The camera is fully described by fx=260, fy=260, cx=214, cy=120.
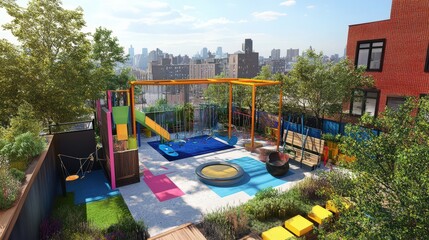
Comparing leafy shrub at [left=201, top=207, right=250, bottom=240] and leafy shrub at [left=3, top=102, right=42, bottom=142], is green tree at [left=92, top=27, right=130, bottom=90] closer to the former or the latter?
leafy shrub at [left=3, top=102, right=42, bottom=142]

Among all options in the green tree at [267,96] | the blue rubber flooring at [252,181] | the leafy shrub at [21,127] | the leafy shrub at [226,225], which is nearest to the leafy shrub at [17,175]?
the leafy shrub at [21,127]

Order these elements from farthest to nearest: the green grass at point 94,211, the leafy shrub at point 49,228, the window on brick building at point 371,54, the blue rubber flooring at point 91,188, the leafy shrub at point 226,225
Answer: the window on brick building at point 371,54, the blue rubber flooring at point 91,188, the green grass at point 94,211, the leafy shrub at point 226,225, the leafy shrub at point 49,228

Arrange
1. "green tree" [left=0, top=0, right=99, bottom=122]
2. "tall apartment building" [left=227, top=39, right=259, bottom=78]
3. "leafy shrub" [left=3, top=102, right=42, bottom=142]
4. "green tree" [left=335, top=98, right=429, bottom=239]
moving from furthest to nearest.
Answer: "tall apartment building" [left=227, top=39, right=259, bottom=78] < "green tree" [left=0, top=0, right=99, bottom=122] < "leafy shrub" [left=3, top=102, right=42, bottom=142] < "green tree" [left=335, top=98, right=429, bottom=239]

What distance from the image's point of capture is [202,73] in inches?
6427

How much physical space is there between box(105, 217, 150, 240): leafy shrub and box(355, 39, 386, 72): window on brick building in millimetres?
17012

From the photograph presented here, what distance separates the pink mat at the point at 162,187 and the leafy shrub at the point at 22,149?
181 inches

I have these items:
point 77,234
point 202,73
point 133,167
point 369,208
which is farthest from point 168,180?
point 202,73

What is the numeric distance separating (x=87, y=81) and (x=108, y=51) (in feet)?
31.6

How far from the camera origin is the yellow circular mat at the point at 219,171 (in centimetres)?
1193

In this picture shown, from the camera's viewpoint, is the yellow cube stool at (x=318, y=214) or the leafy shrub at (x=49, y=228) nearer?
the leafy shrub at (x=49, y=228)

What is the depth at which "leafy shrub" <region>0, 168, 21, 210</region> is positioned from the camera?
486 centimetres

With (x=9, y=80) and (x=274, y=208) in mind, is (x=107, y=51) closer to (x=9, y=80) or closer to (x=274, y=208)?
(x=9, y=80)

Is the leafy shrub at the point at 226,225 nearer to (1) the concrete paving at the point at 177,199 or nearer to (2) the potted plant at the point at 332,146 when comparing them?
(1) the concrete paving at the point at 177,199

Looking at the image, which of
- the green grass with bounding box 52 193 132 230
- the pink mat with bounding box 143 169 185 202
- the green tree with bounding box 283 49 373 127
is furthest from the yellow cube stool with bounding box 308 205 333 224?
the green tree with bounding box 283 49 373 127
